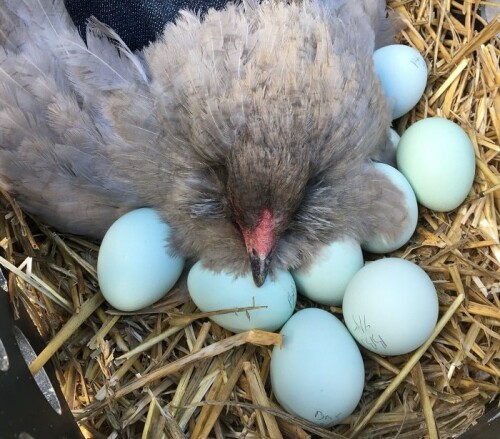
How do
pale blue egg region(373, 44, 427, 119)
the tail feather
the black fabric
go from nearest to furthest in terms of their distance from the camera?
1. the tail feather
2. the black fabric
3. pale blue egg region(373, 44, 427, 119)

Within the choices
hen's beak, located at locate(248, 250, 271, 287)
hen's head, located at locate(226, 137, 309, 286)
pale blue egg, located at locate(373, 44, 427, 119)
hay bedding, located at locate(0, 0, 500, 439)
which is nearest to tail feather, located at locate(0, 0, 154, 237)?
hay bedding, located at locate(0, 0, 500, 439)

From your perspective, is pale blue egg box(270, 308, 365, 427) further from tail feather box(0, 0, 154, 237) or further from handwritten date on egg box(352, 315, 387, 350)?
tail feather box(0, 0, 154, 237)

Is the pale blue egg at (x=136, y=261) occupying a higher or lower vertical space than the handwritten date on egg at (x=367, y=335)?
higher

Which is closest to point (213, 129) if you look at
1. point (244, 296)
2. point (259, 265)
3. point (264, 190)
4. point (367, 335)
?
point (264, 190)

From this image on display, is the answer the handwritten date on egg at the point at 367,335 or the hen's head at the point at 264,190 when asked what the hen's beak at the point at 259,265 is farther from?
the handwritten date on egg at the point at 367,335

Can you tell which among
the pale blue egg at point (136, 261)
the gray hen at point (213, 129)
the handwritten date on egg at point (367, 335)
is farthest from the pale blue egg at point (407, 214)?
the pale blue egg at point (136, 261)

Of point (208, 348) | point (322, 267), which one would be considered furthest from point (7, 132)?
point (322, 267)
